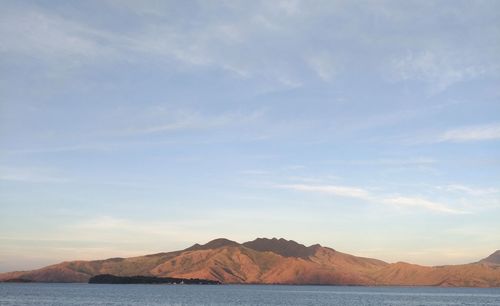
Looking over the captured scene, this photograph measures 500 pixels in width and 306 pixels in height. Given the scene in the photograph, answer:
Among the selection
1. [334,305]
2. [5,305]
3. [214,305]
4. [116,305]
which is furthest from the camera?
[334,305]

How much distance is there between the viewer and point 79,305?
15912cm

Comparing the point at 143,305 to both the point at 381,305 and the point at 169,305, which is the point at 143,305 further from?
the point at 381,305

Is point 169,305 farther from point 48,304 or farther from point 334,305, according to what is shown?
point 334,305

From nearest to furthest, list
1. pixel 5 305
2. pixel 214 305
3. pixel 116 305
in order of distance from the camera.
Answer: pixel 5 305 < pixel 116 305 < pixel 214 305

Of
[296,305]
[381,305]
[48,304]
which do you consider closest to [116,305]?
[48,304]

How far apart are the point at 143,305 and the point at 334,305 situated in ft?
208

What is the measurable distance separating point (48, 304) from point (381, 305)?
104 metres

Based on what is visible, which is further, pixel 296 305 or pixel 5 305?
pixel 296 305

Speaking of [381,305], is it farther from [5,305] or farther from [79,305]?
[5,305]

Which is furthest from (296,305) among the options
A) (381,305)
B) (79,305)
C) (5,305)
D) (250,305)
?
(5,305)

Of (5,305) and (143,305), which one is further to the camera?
(143,305)

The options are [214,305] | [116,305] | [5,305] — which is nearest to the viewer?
[5,305]

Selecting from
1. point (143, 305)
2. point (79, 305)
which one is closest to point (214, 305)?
point (143, 305)

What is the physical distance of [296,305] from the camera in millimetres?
182875
